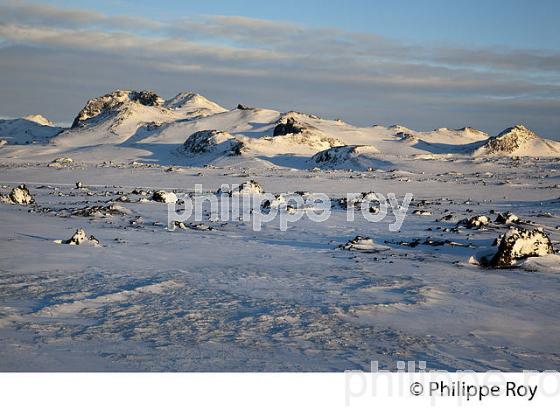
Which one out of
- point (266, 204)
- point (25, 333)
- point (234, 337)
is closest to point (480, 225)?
point (266, 204)

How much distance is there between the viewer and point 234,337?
6934mm

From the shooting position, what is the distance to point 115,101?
11675cm

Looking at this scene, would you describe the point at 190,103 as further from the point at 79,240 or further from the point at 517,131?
the point at 79,240

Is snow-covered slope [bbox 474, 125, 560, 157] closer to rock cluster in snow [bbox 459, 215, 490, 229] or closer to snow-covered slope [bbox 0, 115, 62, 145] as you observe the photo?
rock cluster in snow [bbox 459, 215, 490, 229]

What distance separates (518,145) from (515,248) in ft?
208

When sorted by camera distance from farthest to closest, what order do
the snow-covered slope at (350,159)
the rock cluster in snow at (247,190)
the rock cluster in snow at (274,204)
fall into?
the snow-covered slope at (350,159) < the rock cluster in snow at (247,190) < the rock cluster in snow at (274,204)

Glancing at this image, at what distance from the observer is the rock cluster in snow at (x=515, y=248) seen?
1108 cm

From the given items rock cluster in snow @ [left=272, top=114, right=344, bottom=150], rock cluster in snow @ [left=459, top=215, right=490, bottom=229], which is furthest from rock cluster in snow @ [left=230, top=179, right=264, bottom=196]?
rock cluster in snow @ [left=272, top=114, right=344, bottom=150]

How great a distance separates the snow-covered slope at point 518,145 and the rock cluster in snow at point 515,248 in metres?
55.3

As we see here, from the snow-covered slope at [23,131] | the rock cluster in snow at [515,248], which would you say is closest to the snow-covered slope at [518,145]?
the rock cluster in snow at [515,248]

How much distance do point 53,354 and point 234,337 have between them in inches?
77.6

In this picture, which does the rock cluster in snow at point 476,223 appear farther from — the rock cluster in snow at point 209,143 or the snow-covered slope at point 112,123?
the snow-covered slope at point 112,123
